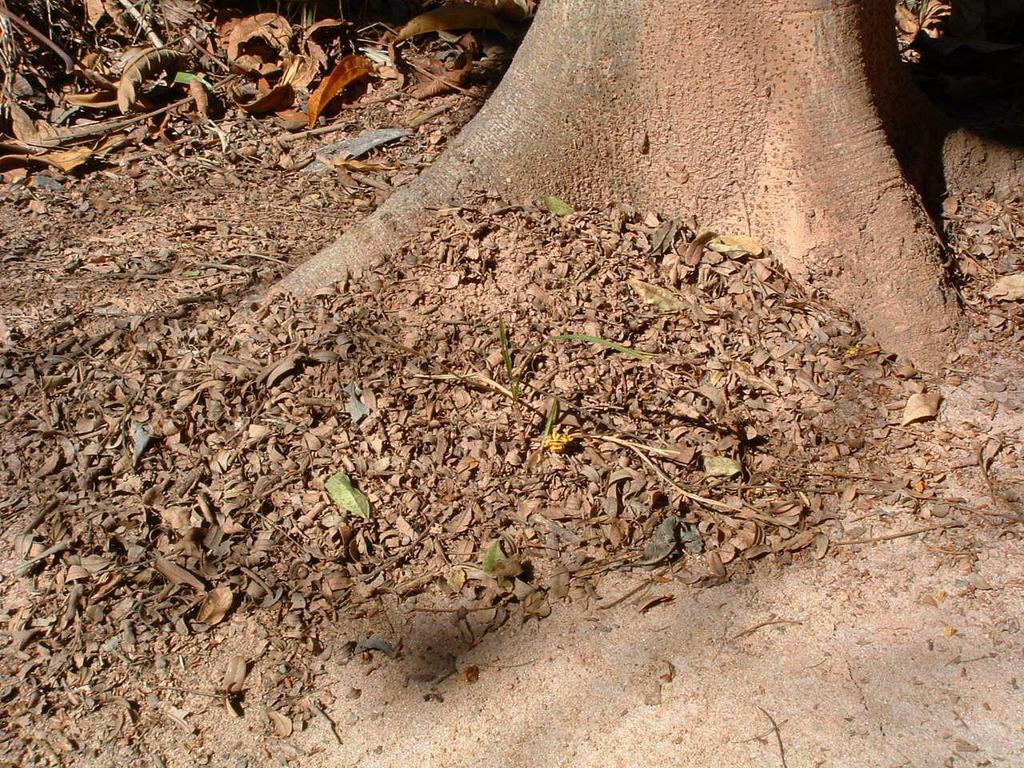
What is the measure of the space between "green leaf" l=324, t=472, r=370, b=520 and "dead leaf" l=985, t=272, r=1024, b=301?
2059mm

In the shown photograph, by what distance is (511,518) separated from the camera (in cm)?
274

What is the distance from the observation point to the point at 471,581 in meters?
2.66

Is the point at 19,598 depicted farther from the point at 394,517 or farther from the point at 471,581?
the point at 471,581

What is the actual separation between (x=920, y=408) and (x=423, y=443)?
4.67 ft

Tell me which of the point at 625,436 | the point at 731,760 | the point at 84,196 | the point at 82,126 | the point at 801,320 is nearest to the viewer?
the point at 731,760

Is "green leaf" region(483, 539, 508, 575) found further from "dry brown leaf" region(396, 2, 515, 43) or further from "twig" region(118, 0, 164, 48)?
"twig" region(118, 0, 164, 48)

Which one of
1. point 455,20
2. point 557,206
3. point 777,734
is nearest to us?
point 777,734

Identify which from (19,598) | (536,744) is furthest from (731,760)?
(19,598)

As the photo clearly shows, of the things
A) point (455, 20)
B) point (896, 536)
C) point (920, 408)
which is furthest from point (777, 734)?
point (455, 20)

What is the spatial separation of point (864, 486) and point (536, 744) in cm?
115

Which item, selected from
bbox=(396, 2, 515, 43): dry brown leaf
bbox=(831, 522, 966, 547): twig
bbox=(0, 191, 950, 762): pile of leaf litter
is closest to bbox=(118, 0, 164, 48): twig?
bbox=(396, 2, 515, 43): dry brown leaf

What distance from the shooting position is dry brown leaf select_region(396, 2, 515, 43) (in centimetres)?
478

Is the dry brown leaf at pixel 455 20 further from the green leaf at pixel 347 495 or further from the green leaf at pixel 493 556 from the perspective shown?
the green leaf at pixel 493 556

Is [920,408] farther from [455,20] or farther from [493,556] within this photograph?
[455,20]
